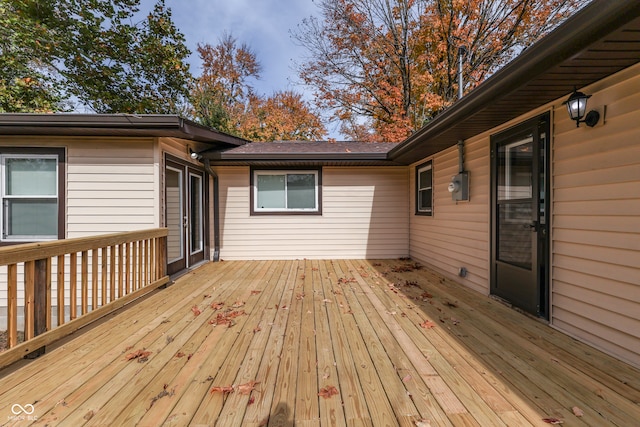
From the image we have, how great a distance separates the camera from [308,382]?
75.6 inches

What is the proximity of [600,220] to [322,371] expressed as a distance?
2.67m

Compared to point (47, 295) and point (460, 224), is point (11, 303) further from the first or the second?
point (460, 224)

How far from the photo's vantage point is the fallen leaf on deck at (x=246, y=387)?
1.83 meters

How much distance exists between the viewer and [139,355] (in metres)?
2.27

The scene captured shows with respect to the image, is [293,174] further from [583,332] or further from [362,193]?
[583,332]

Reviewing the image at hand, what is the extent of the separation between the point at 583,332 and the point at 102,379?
3.98 meters

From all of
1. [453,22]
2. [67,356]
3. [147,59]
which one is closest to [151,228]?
[67,356]

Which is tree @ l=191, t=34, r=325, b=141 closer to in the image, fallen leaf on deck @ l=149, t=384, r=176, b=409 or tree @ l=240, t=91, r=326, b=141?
tree @ l=240, t=91, r=326, b=141

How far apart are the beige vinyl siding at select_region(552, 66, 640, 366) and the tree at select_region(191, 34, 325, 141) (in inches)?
476

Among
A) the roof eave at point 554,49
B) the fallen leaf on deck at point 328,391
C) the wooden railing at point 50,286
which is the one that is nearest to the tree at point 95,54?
the wooden railing at point 50,286

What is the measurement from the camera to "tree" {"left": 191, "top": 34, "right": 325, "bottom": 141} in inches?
551

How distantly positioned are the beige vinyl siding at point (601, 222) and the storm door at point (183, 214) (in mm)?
5352

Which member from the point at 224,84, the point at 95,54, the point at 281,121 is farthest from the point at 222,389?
the point at 224,84

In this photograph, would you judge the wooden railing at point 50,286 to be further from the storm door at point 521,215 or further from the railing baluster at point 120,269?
the storm door at point 521,215
